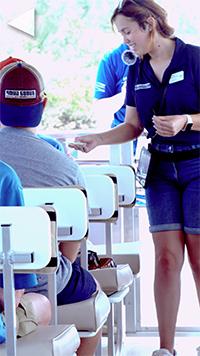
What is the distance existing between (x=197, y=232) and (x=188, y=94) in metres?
0.51

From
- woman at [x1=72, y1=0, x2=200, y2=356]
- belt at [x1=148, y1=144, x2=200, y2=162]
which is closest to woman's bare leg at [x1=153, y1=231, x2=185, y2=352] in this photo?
woman at [x1=72, y1=0, x2=200, y2=356]

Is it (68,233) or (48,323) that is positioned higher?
(68,233)

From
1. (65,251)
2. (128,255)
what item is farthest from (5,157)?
(128,255)

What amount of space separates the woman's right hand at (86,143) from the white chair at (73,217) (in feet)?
2.42

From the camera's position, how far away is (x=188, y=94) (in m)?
2.82

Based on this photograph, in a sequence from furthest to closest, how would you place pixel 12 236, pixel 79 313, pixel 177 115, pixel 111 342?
pixel 111 342
pixel 177 115
pixel 79 313
pixel 12 236

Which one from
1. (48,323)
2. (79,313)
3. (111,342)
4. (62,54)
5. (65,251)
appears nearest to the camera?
(48,323)

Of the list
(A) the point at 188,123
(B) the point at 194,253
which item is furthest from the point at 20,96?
(B) the point at 194,253

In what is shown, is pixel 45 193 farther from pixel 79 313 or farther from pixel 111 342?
pixel 111 342

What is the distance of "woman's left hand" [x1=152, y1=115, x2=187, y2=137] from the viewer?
8.71ft

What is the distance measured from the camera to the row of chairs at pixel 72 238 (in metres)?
1.82

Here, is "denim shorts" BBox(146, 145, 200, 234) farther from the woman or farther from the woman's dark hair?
the woman's dark hair

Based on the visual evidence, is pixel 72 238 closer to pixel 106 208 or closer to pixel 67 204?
pixel 67 204

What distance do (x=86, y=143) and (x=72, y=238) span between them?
84 cm
